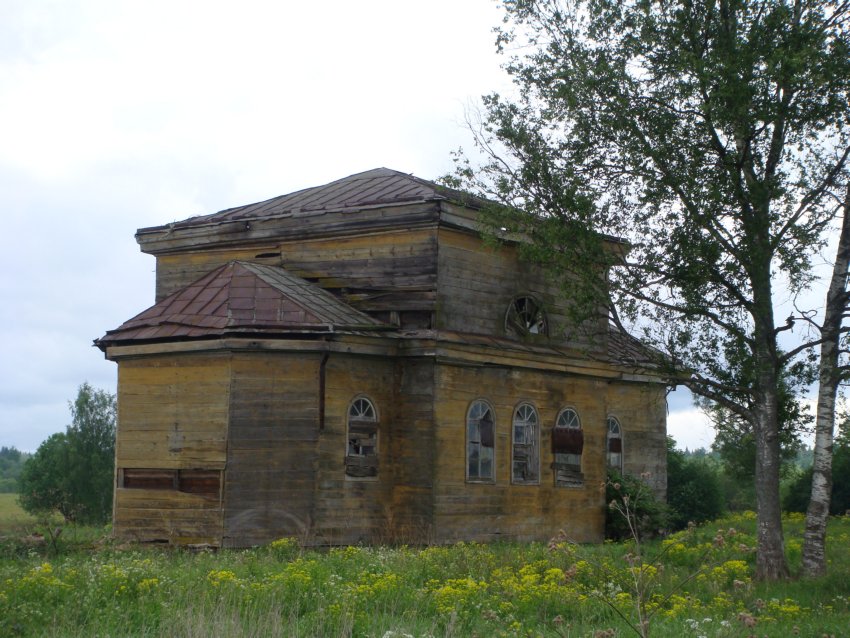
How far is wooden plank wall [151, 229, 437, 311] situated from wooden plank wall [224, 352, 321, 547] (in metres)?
2.46

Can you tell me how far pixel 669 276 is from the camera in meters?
16.9

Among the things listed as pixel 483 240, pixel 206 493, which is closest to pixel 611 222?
pixel 483 240

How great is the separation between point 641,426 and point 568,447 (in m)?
5.78

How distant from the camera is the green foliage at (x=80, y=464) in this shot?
124 ft

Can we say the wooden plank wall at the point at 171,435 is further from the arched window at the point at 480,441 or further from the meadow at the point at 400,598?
the arched window at the point at 480,441

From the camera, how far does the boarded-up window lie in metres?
17.9

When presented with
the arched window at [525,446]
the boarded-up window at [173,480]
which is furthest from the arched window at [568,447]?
the boarded-up window at [173,480]

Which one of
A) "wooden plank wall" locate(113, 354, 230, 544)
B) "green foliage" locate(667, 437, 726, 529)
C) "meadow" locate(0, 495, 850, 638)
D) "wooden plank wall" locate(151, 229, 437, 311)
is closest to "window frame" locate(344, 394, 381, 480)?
"wooden plank wall" locate(151, 229, 437, 311)

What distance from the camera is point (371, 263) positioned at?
20.3 metres

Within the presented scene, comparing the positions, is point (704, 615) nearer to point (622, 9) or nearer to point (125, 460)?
point (622, 9)

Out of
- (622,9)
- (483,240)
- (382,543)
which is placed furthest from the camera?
(483,240)

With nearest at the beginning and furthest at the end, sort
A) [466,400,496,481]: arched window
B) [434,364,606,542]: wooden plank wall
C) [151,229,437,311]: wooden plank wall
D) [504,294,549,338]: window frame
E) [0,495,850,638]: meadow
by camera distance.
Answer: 1. [0,495,850,638]: meadow
2. [434,364,606,542]: wooden plank wall
3. [151,229,437,311]: wooden plank wall
4. [466,400,496,481]: arched window
5. [504,294,549,338]: window frame

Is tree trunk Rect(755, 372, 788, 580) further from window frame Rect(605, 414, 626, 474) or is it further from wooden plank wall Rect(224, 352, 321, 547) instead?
window frame Rect(605, 414, 626, 474)

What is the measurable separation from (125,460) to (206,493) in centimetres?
208
